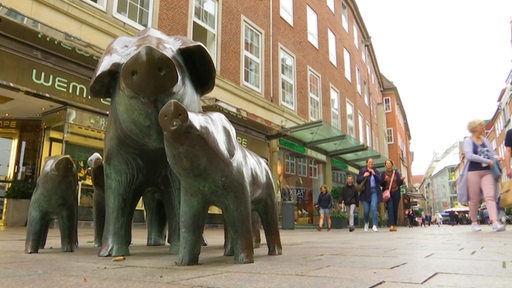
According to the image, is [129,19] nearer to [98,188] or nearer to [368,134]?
[98,188]

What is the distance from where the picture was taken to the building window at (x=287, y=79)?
56.3 ft

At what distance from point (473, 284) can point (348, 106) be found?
2403 centimetres

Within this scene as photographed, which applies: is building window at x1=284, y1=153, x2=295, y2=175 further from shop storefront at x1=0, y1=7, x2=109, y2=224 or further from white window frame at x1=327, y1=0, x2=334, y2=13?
white window frame at x1=327, y1=0, x2=334, y2=13

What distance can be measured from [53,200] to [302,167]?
52.0ft

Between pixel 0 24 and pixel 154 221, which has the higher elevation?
pixel 0 24

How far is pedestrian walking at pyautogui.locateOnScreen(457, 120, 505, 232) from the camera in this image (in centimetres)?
696

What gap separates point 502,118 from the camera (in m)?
54.2

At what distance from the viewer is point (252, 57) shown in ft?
49.9

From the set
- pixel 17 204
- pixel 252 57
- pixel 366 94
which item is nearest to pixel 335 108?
pixel 252 57

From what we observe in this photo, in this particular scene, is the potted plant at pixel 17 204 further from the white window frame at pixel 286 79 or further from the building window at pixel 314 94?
the building window at pixel 314 94

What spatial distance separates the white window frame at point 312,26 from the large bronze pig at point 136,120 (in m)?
18.3

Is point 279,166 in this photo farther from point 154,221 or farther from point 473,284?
point 473,284

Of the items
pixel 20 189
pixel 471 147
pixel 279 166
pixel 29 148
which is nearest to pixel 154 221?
pixel 471 147

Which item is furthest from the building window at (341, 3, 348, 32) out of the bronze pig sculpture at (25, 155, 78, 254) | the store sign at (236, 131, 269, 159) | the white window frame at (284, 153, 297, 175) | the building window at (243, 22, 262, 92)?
the bronze pig sculpture at (25, 155, 78, 254)
